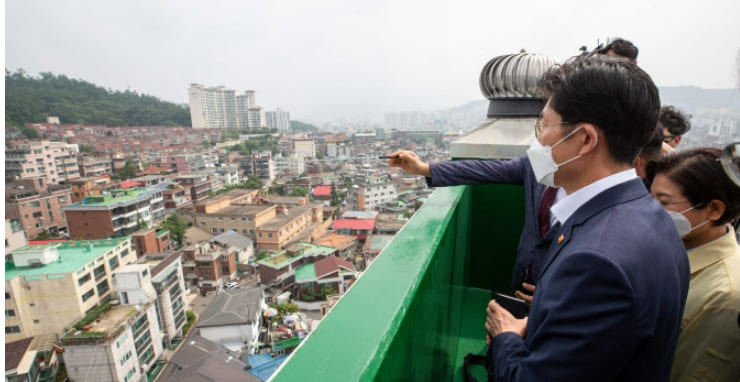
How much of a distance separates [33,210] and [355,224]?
14.8 m

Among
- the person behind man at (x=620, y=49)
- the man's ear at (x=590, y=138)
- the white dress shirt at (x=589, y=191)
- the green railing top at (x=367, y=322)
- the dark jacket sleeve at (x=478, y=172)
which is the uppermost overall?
the person behind man at (x=620, y=49)

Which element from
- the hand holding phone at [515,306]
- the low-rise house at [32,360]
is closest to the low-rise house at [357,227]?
the low-rise house at [32,360]

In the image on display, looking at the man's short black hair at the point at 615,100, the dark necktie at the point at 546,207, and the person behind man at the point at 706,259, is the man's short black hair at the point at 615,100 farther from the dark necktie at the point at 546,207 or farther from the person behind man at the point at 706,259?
the dark necktie at the point at 546,207

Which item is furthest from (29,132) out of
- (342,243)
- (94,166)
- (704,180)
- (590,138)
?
(704,180)

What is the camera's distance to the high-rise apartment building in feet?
150

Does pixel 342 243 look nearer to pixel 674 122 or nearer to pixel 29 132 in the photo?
pixel 674 122

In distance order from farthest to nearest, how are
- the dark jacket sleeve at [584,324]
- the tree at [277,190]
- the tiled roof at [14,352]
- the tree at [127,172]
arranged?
the tree at [277,190]
the tree at [127,172]
the tiled roof at [14,352]
the dark jacket sleeve at [584,324]

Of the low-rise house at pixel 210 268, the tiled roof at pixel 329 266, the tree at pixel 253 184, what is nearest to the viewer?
the tiled roof at pixel 329 266

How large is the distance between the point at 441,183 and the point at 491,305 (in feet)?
2.07

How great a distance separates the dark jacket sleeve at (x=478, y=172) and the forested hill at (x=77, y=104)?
2699 centimetres

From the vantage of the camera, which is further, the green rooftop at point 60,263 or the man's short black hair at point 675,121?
the green rooftop at point 60,263

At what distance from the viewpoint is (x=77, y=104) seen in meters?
29.5

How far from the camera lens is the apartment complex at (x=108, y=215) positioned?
15.9 meters

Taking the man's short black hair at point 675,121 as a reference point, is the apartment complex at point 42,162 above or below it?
below
